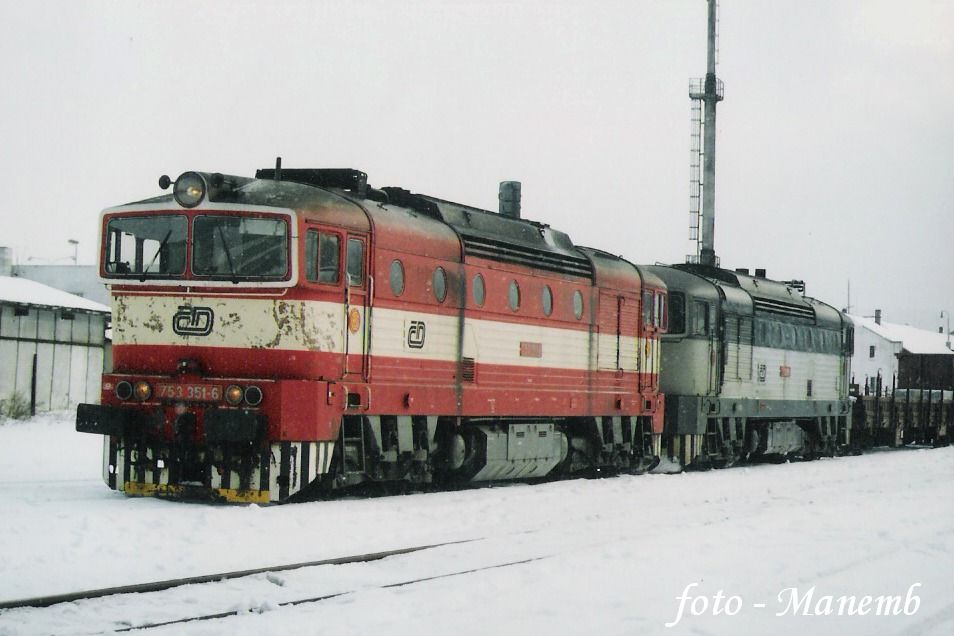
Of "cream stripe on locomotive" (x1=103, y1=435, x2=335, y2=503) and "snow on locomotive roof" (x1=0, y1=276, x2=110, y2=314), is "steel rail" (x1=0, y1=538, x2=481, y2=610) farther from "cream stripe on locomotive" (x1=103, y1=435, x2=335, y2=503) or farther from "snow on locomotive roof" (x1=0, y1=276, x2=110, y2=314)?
"snow on locomotive roof" (x1=0, y1=276, x2=110, y2=314)

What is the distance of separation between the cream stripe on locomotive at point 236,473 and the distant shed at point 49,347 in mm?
19381

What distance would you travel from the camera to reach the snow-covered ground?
8.96m

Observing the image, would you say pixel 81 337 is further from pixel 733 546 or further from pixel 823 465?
pixel 733 546

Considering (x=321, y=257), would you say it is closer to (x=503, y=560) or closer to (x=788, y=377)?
(x=503, y=560)

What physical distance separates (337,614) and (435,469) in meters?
9.59

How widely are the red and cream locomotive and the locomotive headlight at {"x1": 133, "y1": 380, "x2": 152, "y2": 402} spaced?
18 millimetres

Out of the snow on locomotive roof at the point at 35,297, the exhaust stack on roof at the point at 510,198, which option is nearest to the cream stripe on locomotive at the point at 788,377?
the exhaust stack on roof at the point at 510,198

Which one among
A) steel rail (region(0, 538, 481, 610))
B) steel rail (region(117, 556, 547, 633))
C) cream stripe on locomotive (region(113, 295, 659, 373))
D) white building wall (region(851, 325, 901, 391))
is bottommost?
steel rail (region(117, 556, 547, 633))

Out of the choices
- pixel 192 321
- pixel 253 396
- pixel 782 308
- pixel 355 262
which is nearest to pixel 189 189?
pixel 192 321

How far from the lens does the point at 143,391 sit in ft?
49.0

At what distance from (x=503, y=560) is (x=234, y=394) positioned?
4467 mm

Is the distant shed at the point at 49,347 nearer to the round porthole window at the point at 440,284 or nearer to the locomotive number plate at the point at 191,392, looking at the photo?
the round porthole window at the point at 440,284

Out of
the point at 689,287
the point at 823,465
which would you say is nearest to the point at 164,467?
the point at 689,287

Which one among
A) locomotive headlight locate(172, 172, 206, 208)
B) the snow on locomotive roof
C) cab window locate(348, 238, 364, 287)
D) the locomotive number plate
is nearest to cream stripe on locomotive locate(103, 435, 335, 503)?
the locomotive number plate
